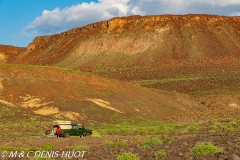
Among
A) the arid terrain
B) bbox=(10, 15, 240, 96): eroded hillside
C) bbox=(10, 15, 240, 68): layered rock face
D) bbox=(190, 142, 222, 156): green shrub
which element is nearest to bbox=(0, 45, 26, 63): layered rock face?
the arid terrain

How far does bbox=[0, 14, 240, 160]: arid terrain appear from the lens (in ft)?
78.6

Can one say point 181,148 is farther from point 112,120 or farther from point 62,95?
point 62,95

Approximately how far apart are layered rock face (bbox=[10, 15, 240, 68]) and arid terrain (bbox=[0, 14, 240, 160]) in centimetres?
25

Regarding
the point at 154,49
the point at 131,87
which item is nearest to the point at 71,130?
the point at 131,87

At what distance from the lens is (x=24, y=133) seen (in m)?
30.5

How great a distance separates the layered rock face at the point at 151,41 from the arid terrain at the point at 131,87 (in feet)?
0.83

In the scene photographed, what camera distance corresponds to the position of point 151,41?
11194 centimetres

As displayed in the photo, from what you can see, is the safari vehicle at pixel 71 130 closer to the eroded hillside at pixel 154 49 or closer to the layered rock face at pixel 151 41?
the eroded hillside at pixel 154 49

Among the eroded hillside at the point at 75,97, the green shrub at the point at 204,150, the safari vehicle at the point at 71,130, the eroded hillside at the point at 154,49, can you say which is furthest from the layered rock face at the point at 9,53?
the green shrub at the point at 204,150

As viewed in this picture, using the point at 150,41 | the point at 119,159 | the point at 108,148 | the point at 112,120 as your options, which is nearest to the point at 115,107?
the point at 112,120

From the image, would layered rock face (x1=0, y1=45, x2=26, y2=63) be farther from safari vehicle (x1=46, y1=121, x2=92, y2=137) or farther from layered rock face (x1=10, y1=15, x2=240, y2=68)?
safari vehicle (x1=46, y1=121, x2=92, y2=137)

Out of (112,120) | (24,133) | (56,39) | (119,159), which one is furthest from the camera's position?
(56,39)

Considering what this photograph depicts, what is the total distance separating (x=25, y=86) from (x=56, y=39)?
96.2 metres

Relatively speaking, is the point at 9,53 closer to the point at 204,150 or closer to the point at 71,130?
the point at 71,130
